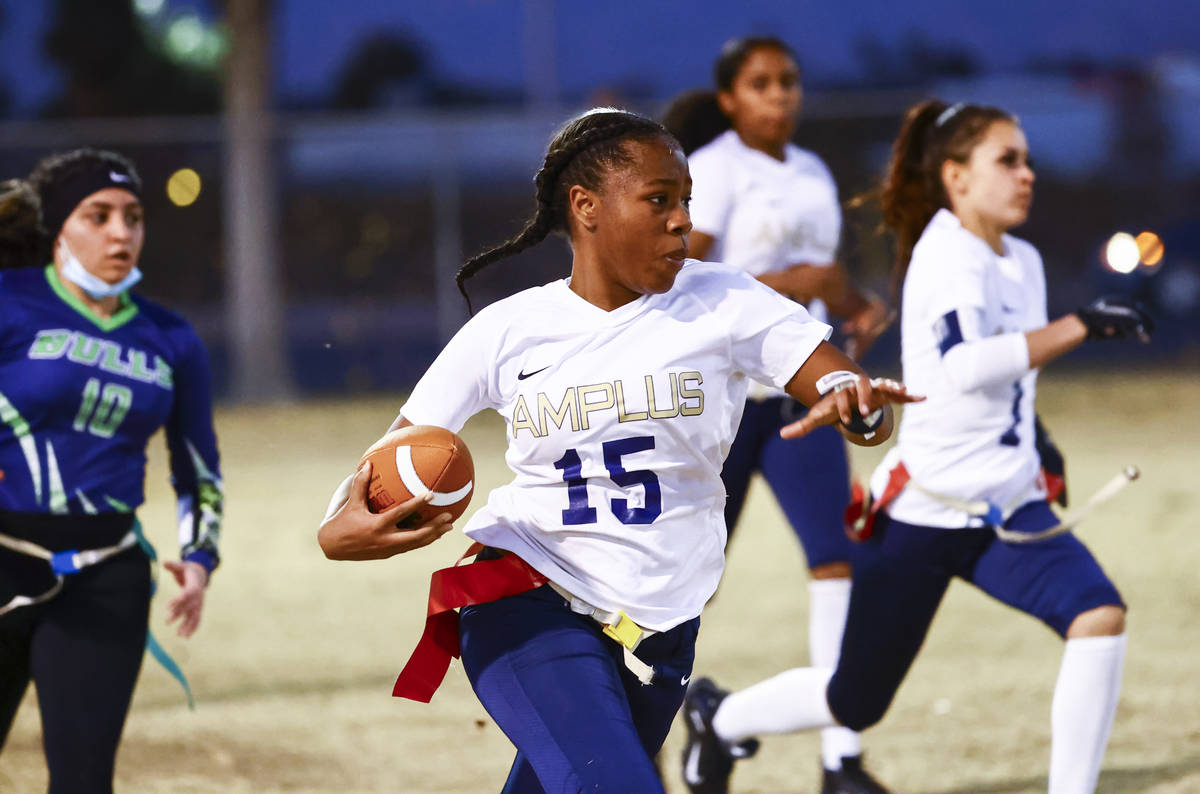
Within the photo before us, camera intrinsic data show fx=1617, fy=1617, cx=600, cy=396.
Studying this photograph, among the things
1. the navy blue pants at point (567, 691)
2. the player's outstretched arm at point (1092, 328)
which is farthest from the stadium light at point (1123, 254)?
the navy blue pants at point (567, 691)

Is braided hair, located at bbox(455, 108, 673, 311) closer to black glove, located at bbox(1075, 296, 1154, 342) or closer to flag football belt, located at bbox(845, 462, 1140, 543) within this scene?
black glove, located at bbox(1075, 296, 1154, 342)

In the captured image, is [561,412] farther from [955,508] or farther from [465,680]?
[465,680]

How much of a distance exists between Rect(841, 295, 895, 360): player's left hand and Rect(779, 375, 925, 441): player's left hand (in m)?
2.50

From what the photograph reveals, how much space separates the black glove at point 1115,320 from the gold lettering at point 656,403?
1.45 meters

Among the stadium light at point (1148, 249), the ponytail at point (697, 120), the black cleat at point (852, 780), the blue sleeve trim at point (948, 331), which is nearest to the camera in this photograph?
the blue sleeve trim at point (948, 331)

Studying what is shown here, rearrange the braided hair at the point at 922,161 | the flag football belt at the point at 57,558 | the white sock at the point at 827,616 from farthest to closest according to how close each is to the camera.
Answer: the white sock at the point at 827,616
the braided hair at the point at 922,161
the flag football belt at the point at 57,558

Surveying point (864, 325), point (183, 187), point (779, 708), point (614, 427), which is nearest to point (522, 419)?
point (614, 427)

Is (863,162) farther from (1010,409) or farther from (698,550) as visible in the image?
(698,550)

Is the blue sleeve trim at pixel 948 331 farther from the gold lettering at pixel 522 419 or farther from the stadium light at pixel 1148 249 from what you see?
the gold lettering at pixel 522 419

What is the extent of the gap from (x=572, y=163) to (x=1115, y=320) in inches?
64.2

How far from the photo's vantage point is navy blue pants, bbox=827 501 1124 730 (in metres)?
4.55

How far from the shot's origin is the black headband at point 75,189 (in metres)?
4.69

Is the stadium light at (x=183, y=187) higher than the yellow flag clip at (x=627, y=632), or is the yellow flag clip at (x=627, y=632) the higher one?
the stadium light at (x=183, y=187)

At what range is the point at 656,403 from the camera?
3.40m
